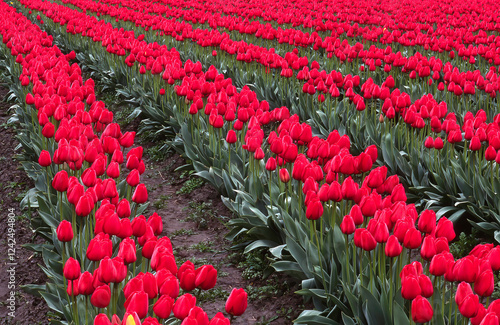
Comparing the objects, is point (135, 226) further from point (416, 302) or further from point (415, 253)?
point (415, 253)

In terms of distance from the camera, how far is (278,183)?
13.3 feet

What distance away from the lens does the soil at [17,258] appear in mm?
3234

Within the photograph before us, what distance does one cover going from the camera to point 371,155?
10.4 feet

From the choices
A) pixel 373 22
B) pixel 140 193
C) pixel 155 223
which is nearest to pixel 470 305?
pixel 155 223

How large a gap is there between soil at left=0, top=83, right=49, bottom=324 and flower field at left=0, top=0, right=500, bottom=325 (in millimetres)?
153

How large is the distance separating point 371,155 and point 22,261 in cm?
242

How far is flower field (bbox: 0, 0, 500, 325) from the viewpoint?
6.64 ft

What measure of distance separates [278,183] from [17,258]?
1.89m

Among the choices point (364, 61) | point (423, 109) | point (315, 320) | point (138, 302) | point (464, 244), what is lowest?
point (464, 244)

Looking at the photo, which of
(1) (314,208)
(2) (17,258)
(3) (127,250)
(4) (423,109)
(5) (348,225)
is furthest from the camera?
(4) (423,109)

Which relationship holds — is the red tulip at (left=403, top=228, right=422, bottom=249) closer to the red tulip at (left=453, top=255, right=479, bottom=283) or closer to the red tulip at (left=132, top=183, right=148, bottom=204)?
the red tulip at (left=453, top=255, right=479, bottom=283)

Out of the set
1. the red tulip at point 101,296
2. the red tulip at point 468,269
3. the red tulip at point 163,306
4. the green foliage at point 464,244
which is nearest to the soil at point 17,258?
the red tulip at point 101,296

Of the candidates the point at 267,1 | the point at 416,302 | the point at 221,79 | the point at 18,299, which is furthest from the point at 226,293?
the point at 267,1

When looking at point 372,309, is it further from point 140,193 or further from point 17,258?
point 17,258
